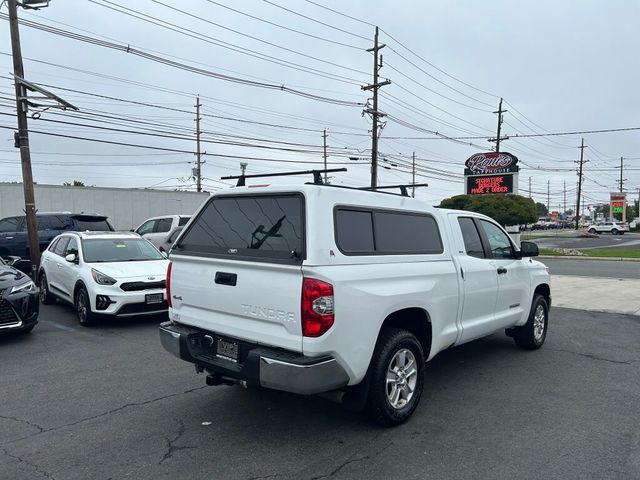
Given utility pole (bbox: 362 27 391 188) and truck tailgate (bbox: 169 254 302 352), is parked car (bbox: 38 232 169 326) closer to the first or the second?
truck tailgate (bbox: 169 254 302 352)

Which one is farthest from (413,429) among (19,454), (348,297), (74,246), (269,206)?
(74,246)

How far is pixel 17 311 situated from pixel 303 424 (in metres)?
4.94

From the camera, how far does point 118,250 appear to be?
31.0 feet

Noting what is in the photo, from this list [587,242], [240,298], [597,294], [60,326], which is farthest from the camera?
[587,242]

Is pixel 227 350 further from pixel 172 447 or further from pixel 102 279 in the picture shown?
pixel 102 279

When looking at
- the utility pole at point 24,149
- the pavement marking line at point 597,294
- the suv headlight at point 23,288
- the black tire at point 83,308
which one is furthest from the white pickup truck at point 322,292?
the utility pole at point 24,149

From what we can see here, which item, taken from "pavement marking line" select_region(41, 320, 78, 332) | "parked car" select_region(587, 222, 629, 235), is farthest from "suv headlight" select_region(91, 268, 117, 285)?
"parked car" select_region(587, 222, 629, 235)

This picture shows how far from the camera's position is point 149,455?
3.75m

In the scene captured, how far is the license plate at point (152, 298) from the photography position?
8.29 meters

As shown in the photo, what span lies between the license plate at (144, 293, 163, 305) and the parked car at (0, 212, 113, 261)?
8.10 metres

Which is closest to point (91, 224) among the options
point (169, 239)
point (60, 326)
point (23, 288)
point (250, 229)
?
point (169, 239)

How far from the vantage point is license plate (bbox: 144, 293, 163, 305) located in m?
8.29

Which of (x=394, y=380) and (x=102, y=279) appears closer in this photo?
(x=394, y=380)

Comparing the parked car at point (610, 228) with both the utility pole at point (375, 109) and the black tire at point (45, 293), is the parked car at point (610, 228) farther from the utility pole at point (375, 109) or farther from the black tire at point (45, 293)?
the black tire at point (45, 293)
